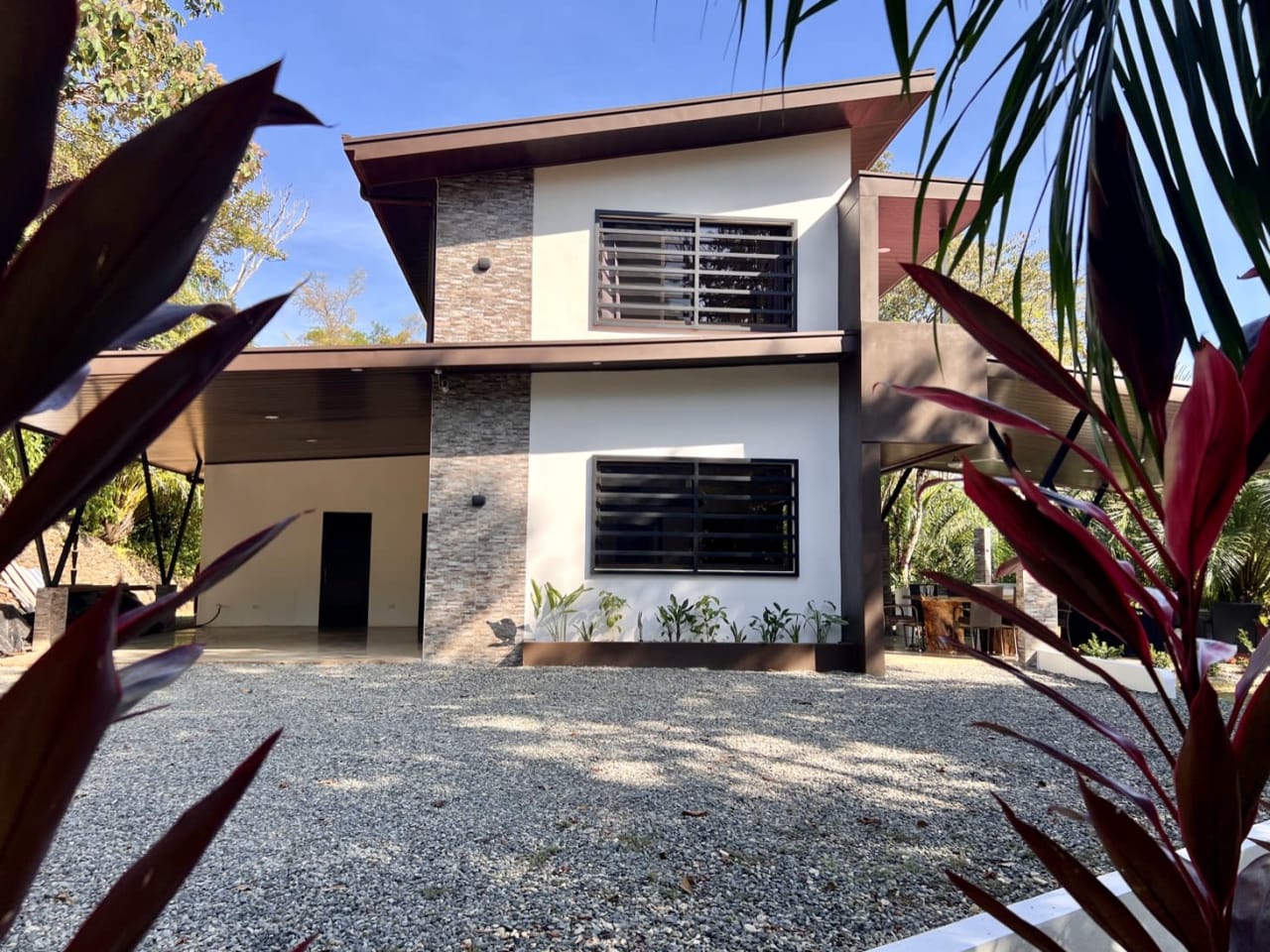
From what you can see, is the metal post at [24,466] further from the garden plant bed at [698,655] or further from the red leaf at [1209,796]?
the garden plant bed at [698,655]

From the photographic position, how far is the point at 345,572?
46.8 ft

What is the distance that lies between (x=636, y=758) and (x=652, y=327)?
5.60 m

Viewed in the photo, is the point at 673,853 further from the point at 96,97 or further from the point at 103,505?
the point at 103,505

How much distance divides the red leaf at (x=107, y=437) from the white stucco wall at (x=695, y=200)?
8.85m

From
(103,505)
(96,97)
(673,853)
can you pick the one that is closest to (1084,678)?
(673,853)

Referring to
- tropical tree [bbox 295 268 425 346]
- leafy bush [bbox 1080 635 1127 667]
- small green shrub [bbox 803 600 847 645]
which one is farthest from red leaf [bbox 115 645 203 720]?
tropical tree [bbox 295 268 425 346]

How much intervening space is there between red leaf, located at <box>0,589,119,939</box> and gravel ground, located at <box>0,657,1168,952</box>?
2272 mm

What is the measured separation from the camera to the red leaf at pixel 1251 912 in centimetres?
93

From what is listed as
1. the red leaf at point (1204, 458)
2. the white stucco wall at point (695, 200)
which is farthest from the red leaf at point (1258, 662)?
the white stucco wall at point (695, 200)

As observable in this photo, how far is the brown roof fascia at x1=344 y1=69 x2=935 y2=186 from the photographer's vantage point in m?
8.59

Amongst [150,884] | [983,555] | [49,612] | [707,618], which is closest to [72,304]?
[150,884]

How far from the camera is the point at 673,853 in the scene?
3174 mm

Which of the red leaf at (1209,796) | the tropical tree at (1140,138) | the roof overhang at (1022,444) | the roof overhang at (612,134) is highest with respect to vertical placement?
the roof overhang at (612,134)

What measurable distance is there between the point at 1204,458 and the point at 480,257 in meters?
8.94
